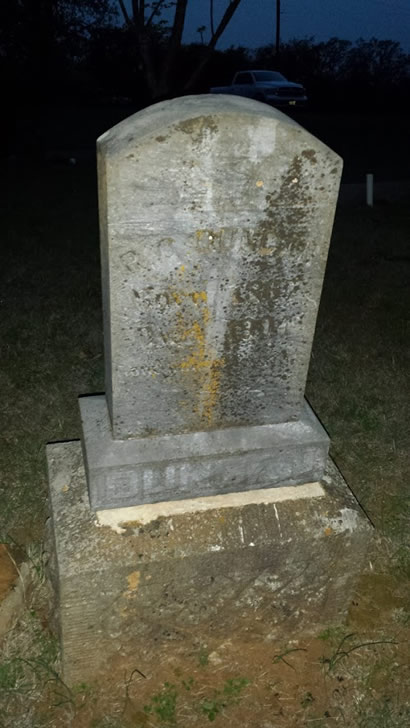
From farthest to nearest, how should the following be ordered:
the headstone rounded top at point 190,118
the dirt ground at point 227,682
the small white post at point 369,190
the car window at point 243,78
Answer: the car window at point 243,78
the small white post at point 369,190
the dirt ground at point 227,682
the headstone rounded top at point 190,118

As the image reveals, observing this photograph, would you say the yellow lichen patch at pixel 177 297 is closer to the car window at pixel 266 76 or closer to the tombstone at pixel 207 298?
the tombstone at pixel 207 298

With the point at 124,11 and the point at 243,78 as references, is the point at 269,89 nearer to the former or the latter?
the point at 243,78

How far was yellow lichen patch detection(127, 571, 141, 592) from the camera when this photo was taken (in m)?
2.12

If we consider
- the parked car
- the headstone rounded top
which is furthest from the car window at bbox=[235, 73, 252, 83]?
the headstone rounded top

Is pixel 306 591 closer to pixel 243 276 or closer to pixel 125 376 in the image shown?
pixel 125 376

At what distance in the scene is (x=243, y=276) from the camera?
200cm

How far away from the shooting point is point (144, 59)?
1238cm

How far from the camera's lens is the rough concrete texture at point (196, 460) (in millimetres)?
2166

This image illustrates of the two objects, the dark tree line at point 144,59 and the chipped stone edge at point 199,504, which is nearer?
the chipped stone edge at point 199,504

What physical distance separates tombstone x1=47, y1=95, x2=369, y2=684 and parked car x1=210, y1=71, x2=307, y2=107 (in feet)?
55.5

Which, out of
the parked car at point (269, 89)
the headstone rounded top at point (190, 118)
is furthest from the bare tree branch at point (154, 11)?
the headstone rounded top at point (190, 118)

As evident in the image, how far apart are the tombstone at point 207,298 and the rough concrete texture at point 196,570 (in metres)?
0.12

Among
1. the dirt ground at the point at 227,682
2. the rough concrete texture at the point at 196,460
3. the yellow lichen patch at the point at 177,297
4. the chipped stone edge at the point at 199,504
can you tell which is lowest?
the dirt ground at the point at 227,682

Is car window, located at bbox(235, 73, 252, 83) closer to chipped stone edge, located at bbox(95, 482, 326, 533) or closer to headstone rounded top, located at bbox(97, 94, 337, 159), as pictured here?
headstone rounded top, located at bbox(97, 94, 337, 159)
